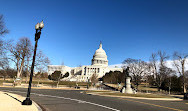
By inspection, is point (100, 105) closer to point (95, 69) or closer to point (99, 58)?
point (95, 69)

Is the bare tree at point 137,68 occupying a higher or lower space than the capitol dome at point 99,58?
lower

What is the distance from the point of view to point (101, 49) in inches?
6767

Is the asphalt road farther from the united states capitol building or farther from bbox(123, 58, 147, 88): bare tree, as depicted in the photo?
the united states capitol building

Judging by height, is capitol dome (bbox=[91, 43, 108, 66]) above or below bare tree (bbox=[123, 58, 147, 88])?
above

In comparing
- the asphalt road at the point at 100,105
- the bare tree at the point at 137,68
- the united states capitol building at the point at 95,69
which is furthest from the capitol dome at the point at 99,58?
the asphalt road at the point at 100,105

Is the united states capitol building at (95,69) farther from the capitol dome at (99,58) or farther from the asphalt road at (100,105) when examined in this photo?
the asphalt road at (100,105)

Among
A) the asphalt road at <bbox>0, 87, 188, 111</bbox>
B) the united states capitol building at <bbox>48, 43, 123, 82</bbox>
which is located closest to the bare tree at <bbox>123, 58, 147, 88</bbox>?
the asphalt road at <bbox>0, 87, 188, 111</bbox>

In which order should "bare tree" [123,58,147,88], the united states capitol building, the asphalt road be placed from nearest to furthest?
1. the asphalt road
2. "bare tree" [123,58,147,88]
3. the united states capitol building

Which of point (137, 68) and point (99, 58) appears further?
point (99, 58)

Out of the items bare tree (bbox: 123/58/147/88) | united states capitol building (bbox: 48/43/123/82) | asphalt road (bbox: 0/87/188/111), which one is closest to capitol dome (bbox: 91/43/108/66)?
united states capitol building (bbox: 48/43/123/82)

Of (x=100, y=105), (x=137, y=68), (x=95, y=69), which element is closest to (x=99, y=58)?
(x=95, y=69)

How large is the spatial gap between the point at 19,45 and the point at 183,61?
44.2 meters

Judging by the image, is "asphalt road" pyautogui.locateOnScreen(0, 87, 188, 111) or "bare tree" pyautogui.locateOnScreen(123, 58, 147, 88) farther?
"bare tree" pyautogui.locateOnScreen(123, 58, 147, 88)

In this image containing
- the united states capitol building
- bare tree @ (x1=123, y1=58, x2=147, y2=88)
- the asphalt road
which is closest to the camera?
the asphalt road
